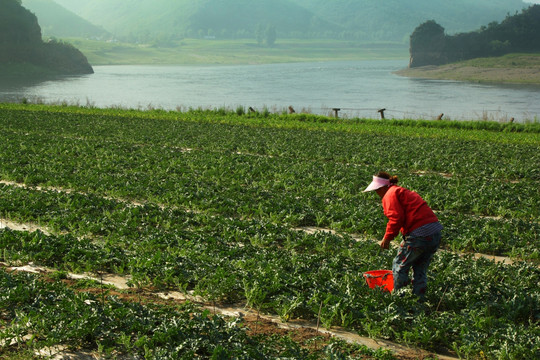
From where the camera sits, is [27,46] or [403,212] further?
[27,46]

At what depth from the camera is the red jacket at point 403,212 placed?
24.6 feet

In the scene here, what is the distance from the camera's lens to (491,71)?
129 m

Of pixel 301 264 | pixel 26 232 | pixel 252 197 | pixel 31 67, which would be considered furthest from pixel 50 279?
pixel 31 67

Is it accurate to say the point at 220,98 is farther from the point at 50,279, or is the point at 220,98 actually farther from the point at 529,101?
the point at 50,279

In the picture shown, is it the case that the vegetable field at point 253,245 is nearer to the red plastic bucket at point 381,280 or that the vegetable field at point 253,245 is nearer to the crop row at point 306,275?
the crop row at point 306,275

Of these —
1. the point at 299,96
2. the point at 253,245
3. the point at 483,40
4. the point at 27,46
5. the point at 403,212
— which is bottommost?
the point at 253,245

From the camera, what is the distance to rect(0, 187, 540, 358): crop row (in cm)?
700

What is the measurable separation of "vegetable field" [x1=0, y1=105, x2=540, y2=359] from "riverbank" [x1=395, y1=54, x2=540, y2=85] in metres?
108

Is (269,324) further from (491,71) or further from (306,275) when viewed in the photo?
(491,71)

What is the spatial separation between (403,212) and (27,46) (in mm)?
138810

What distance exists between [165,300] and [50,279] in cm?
217

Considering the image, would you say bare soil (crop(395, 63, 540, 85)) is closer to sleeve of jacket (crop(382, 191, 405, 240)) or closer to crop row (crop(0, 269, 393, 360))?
sleeve of jacket (crop(382, 191, 405, 240))

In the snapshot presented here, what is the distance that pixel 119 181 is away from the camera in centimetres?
1559

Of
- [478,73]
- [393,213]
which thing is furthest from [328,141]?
[478,73]
